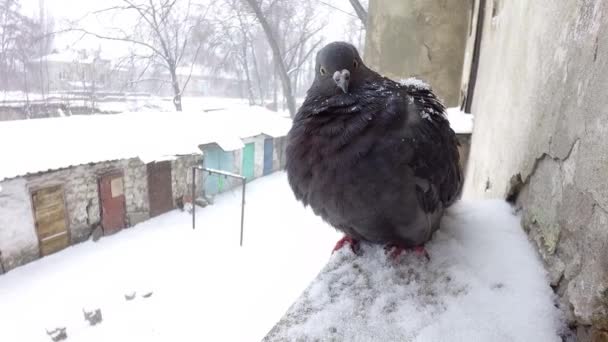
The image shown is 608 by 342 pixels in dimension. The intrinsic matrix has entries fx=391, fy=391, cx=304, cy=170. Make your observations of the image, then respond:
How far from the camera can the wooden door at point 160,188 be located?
934 cm

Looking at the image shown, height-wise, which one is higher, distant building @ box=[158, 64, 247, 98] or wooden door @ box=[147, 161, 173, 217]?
distant building @ box=[158, 64, 247, 98]

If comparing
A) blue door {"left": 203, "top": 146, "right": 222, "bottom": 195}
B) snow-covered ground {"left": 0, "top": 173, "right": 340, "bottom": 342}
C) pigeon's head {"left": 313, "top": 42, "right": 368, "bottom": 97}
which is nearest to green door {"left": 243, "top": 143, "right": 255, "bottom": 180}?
blue door {"left": 203, "top": 146, "right": 222, "bottom": 195}

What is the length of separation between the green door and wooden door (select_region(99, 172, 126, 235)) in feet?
14.0

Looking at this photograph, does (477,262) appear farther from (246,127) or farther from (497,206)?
(246,127)

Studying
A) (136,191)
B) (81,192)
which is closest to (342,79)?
(81,192)

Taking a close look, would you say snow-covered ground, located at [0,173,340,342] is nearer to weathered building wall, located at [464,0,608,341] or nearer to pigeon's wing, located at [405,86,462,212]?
pigeon's wing, located at [405,86,462,212]

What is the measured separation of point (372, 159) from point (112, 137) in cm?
893

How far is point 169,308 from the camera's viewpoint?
600cm

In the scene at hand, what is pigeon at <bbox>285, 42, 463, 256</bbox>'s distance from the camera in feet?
4.58

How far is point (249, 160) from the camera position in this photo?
12.5m

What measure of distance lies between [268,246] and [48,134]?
5083 mm

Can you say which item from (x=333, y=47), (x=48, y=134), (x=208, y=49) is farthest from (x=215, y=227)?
(x=208, y=49)

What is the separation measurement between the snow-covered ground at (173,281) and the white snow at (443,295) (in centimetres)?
421

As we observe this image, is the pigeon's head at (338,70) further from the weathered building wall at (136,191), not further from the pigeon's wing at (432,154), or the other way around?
the weathered building wall at (136,191)
